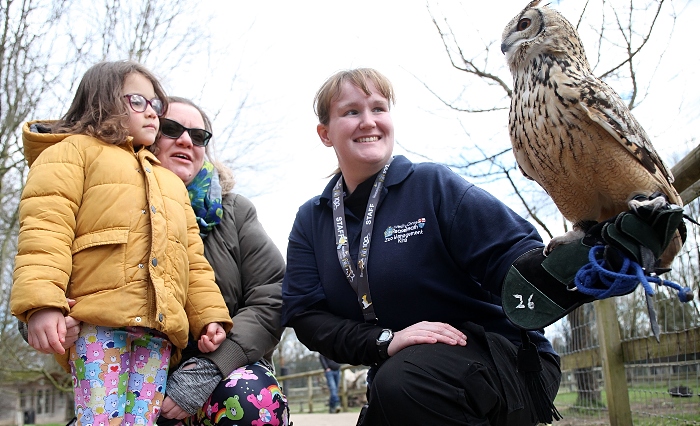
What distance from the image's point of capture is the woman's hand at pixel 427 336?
1.98 m

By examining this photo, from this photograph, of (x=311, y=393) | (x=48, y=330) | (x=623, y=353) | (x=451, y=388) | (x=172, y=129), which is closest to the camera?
(x=451, y=388)

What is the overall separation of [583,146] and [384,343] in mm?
994

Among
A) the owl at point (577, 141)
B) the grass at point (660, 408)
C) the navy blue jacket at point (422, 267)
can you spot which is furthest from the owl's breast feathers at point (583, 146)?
the grass at point (660, 408)

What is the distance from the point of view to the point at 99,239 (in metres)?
2.20

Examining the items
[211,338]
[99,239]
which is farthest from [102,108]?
[211,338]

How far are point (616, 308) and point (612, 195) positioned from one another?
2.48 meters

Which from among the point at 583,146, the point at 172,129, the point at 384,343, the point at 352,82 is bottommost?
the point at 384,343

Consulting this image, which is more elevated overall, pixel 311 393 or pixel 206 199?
pixel 206 199

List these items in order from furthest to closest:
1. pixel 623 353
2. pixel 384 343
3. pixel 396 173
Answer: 1. pixel 623 353
2. pixel 396 173
3. pixel 384 343

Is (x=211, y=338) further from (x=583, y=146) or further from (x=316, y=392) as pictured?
(x=316, y=392)

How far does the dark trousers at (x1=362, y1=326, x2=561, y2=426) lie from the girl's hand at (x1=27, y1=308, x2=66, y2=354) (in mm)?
1117

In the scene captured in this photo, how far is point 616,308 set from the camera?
4062mm

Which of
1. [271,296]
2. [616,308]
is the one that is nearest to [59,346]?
[271,296]

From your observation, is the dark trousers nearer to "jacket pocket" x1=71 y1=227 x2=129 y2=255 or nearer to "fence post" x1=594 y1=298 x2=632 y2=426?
"jacket pocket" x1=71 y1=227 x2=129 y2=255
